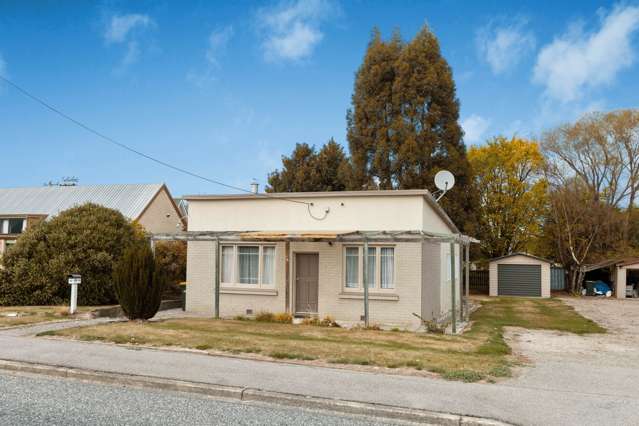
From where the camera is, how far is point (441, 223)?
821 inches

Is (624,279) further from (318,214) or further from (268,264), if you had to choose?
(268,264)

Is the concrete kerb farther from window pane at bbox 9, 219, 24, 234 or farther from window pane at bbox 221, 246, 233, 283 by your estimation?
window pane at bbox 9, 219, 24, 234

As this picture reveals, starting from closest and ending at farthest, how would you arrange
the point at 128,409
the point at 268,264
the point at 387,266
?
1. the point at 128,409
2. the point at 387,266
3. the point at 268,264

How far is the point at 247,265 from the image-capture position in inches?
712

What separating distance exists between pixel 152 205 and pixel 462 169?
1952 centimetres

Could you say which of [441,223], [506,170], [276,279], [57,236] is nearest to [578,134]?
[506,170]

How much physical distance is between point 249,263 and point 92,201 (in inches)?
932

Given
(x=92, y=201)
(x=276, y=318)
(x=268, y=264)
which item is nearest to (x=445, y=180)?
(x=268, y=264)

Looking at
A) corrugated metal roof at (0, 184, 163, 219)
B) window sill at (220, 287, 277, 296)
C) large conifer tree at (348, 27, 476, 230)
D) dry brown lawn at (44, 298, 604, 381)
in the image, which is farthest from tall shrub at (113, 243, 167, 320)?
corrugated metal roof at (0, 184, 163, 219)

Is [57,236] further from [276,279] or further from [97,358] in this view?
[97,358]

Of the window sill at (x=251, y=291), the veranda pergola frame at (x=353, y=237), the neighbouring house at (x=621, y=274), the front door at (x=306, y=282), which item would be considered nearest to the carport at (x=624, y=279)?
the neighbouring house at (x=621, y=274)

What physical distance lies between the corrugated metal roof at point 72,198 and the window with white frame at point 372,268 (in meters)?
21.8

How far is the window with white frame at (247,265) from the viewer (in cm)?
1783

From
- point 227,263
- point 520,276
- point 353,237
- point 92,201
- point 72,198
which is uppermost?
point 72,198
